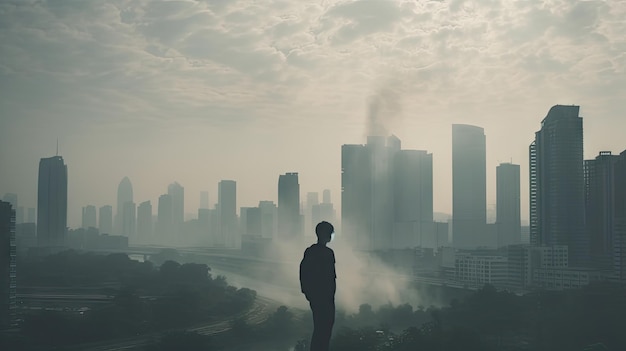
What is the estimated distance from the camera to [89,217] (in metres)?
71.0

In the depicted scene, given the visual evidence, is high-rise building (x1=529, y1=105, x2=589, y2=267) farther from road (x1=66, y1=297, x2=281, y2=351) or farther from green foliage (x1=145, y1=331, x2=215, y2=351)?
green foliage (x1=145, y1=331, x2=215, y2=351)

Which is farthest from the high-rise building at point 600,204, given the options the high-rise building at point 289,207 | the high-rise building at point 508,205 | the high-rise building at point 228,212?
the high-rise building at point 228,212

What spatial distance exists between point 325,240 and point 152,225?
3483 inches

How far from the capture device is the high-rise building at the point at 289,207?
2349 inches

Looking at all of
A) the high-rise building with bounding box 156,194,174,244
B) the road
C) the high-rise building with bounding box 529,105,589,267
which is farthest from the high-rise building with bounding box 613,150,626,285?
the high-rise building with bounding box 156,194,174,244

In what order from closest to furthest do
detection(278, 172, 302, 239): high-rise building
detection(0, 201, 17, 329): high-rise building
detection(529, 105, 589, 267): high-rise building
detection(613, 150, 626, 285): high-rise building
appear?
detection(0, 201, 17, 329): high-rise building < detection(613, 150, 626, 285): high-rise building < detection(529, 105, 589, 267): high-rise building < detection(278, 172, 302, 239): high-rise building

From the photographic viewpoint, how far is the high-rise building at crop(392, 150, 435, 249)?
60625mm

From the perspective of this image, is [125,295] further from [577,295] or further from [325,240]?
[325,240]

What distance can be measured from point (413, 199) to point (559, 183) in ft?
76.8

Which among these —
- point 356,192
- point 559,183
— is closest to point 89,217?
point 356,192

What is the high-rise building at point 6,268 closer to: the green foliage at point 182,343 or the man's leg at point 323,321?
the green foliage at point 182,343

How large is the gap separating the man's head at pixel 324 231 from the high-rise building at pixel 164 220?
3348 inches

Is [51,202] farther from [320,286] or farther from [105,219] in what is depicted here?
[320,286]

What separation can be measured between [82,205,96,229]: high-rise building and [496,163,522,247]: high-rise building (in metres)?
36.2
